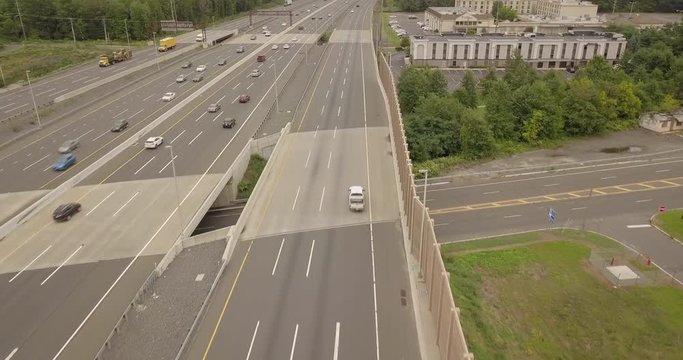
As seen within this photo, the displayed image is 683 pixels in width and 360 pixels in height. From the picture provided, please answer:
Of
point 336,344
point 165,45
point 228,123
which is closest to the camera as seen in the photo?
point 336,344

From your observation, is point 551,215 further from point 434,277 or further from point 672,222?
point 434,277

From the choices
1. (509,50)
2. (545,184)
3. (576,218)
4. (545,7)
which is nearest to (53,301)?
(576,218)

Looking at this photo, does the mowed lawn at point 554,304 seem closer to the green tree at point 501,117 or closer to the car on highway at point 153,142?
the green tree at point 501,117

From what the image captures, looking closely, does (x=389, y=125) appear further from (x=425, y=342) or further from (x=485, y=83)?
(x=425, y=342)

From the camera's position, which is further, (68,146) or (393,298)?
(68,146)

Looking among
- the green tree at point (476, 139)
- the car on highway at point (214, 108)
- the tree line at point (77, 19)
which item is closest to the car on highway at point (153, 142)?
the car on highway at point (214, 108)
